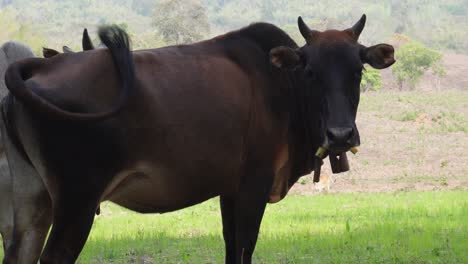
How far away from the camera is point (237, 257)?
620 centimetres

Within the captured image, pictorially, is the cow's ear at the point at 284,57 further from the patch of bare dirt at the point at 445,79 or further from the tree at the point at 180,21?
the tree at the point at 180,21

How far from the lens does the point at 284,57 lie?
20.2 ft

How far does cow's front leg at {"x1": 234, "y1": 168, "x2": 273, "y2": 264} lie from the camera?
597 centimetres

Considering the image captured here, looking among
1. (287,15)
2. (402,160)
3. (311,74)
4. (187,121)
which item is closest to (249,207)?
(187,121)

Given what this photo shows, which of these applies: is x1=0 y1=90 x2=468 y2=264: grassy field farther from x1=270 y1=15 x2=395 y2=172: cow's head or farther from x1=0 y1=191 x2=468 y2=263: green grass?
x1=270 y1=15 x2=395 y2=172: cow's head

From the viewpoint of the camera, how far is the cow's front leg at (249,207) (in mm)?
5969

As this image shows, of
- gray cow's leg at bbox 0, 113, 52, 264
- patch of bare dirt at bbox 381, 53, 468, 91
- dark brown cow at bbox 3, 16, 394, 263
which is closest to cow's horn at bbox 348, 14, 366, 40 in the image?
dark brown cow at bbox 3, 16, 394, 263

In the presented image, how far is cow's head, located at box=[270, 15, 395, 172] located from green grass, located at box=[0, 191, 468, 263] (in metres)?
2.86

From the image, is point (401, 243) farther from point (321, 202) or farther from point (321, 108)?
point (321, 202)

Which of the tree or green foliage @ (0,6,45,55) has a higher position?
green foliage @ (0,6,45,55)

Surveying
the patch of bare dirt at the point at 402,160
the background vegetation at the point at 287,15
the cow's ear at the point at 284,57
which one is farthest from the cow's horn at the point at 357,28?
→ the background vegetation at the point at 287,15

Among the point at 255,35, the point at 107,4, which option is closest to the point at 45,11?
the point at 107,4

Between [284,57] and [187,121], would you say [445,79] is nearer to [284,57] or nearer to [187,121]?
[284,57]

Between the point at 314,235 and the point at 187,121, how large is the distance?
5.98m
